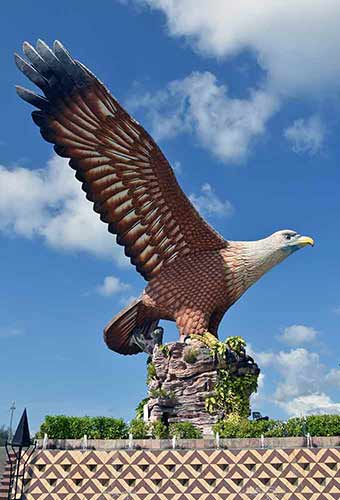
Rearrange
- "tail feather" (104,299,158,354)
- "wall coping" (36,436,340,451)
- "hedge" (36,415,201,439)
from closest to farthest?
"wall coping" (36,436,340,451), "hedge" (36,415,201,439), "tail feather" (104,299,158,354)

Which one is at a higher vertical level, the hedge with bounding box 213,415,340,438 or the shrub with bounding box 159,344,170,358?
the shrub with bounding box 159,344,170,358

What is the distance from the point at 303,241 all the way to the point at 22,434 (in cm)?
1136

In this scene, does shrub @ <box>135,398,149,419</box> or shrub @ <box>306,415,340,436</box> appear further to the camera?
shrub @ <box>135,398,149,419</box>

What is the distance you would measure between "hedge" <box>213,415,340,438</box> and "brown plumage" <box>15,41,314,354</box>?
429cm

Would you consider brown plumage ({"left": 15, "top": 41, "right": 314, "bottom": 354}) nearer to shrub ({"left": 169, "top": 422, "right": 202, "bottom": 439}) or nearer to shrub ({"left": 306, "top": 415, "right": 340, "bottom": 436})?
shrub ({"left": 169, "top": 422, "right": 202, "bottom": 439})

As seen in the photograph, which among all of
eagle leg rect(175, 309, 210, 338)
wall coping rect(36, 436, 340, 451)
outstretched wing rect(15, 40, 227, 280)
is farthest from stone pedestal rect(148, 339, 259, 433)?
outstretched wing rect(15, 40, 227, 280)

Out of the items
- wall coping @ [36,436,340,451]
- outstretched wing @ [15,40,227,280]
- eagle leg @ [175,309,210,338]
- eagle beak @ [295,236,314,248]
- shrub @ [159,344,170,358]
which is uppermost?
outstretched wing @ [15,40,227,280]

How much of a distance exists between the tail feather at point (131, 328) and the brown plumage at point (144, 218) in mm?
35

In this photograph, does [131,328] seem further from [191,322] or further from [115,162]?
[115,162]

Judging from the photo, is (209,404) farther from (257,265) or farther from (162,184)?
(162,184)

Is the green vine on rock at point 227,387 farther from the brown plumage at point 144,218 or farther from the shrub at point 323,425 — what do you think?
the shrub at point 323,425

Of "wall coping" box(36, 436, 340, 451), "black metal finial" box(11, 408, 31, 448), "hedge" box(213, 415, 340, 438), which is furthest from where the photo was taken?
"hedge" box(213, 415, 340, 438)

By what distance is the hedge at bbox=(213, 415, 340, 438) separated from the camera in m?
13.3

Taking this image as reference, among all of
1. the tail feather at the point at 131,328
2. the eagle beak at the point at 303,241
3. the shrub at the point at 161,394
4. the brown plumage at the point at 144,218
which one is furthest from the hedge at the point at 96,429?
the eagle beak at the point at 303,241
